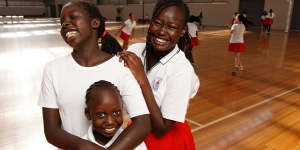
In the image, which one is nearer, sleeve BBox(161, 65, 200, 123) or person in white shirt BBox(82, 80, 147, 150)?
person in white shirt BBox(82, 80, 147, 150)

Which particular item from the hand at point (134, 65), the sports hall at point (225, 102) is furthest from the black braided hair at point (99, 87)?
the sports hall at point (225, 102)

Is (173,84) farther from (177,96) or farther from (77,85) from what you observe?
(77,85)

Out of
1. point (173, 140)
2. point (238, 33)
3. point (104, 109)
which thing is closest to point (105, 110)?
point (104, 109)

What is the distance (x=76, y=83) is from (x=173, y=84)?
0.45 meters

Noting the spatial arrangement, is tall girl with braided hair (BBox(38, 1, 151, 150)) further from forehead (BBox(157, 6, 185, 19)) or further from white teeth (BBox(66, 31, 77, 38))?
forehead (BBox(157, 6, 185, 19))

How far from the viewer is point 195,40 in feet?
22.7

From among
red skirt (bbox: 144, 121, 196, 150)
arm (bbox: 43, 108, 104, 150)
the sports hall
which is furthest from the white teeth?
the sports hall

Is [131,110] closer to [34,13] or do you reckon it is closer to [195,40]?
[195,40]

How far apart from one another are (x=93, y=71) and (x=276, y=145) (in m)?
2.55

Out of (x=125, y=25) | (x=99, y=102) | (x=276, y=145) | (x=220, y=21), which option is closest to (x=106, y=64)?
(x=99, y=102)

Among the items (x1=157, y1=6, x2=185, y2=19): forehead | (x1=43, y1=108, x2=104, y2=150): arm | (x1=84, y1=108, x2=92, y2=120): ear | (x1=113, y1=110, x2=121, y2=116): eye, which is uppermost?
(x1=157, y1=6, x2=185, y2=19): forehead

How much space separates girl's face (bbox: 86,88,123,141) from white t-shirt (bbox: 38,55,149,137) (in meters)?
0.07

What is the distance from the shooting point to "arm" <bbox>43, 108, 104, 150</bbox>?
904 millimetres

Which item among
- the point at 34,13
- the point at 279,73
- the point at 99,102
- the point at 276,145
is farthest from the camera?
the point at 34,13
